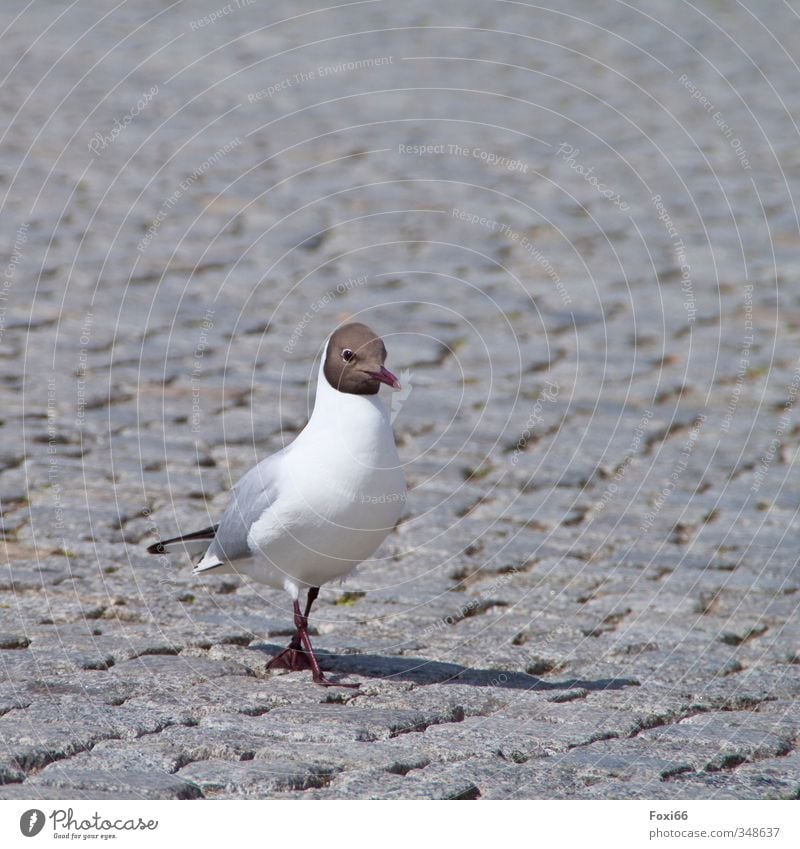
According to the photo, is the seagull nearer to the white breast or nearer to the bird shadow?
the white breast

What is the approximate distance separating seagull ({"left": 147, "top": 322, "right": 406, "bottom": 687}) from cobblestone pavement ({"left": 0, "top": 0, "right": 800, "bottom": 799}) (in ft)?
1.34

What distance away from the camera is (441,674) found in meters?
4.90

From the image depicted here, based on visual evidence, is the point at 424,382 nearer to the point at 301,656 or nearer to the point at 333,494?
the point at 301,656

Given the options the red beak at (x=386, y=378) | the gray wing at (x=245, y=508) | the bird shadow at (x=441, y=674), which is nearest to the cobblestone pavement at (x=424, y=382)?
the bird shadow at (x=441, y=674)

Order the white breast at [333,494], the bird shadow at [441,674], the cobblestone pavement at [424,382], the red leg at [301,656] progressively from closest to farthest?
the cobblestone pavement at [424,382]
the white breast at [333,494]
the red leg at [301,656]
the bird shadow at [441,674]

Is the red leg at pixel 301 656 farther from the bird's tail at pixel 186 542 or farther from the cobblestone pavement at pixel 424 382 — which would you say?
the bird's tail at pixel 186 542

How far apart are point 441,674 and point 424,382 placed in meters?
3.78

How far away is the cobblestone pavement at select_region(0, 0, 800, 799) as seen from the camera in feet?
14.2

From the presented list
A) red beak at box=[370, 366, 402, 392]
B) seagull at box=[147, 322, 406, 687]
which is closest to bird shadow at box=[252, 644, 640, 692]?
seagull at box=[147, 322, 406, 687]

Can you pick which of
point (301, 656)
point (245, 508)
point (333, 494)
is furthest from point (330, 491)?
point (301, 656)

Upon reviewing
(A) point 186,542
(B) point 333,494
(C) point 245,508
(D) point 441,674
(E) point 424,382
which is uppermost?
(E) point 424,382

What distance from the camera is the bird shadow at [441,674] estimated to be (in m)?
4.83

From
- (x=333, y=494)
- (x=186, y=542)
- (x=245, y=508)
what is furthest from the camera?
(x=186, y=542)

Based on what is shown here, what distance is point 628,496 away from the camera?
23.2ft
